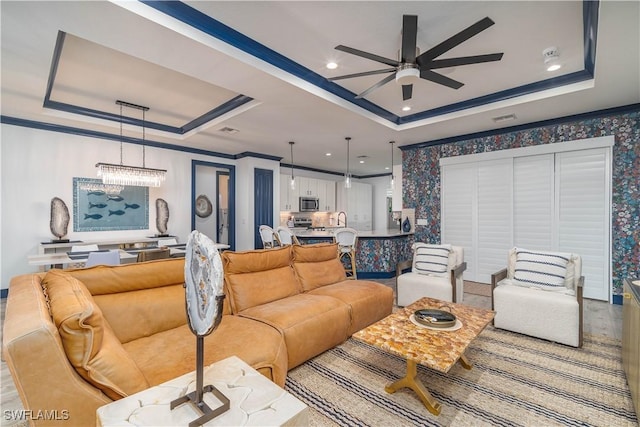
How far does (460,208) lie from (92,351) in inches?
215

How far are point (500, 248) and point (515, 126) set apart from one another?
2003mm

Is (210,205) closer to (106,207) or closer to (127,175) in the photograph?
(106,207)

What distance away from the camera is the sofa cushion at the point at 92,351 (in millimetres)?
1138

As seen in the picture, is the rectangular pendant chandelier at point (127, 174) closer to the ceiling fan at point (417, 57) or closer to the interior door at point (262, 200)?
the interior door at point (262, 200)

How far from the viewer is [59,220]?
179 inches

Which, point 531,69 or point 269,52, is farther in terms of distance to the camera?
point 531,69

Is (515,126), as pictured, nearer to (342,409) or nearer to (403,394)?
(403,394)

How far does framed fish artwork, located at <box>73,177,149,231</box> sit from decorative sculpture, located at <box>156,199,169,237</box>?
0.18 metres

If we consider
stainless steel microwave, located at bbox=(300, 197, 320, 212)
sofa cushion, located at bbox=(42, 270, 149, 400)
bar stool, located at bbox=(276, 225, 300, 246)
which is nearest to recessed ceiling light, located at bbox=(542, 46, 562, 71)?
sofa cushion, located at bbox=(42, 270, 149, 400)

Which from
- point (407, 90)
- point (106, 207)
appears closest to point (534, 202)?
point (407, 90)

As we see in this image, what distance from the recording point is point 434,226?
223 inches

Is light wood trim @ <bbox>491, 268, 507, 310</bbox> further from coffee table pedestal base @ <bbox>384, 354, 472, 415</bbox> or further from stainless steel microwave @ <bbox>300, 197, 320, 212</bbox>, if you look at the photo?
stainless steel microwave @ <bbox>300, 197, 320, 212</bbox>

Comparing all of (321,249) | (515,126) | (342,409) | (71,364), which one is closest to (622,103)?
(515,126)

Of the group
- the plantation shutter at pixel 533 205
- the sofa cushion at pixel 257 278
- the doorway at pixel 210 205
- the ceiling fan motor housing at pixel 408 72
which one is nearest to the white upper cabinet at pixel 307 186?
the doorway at pixel 210 205
